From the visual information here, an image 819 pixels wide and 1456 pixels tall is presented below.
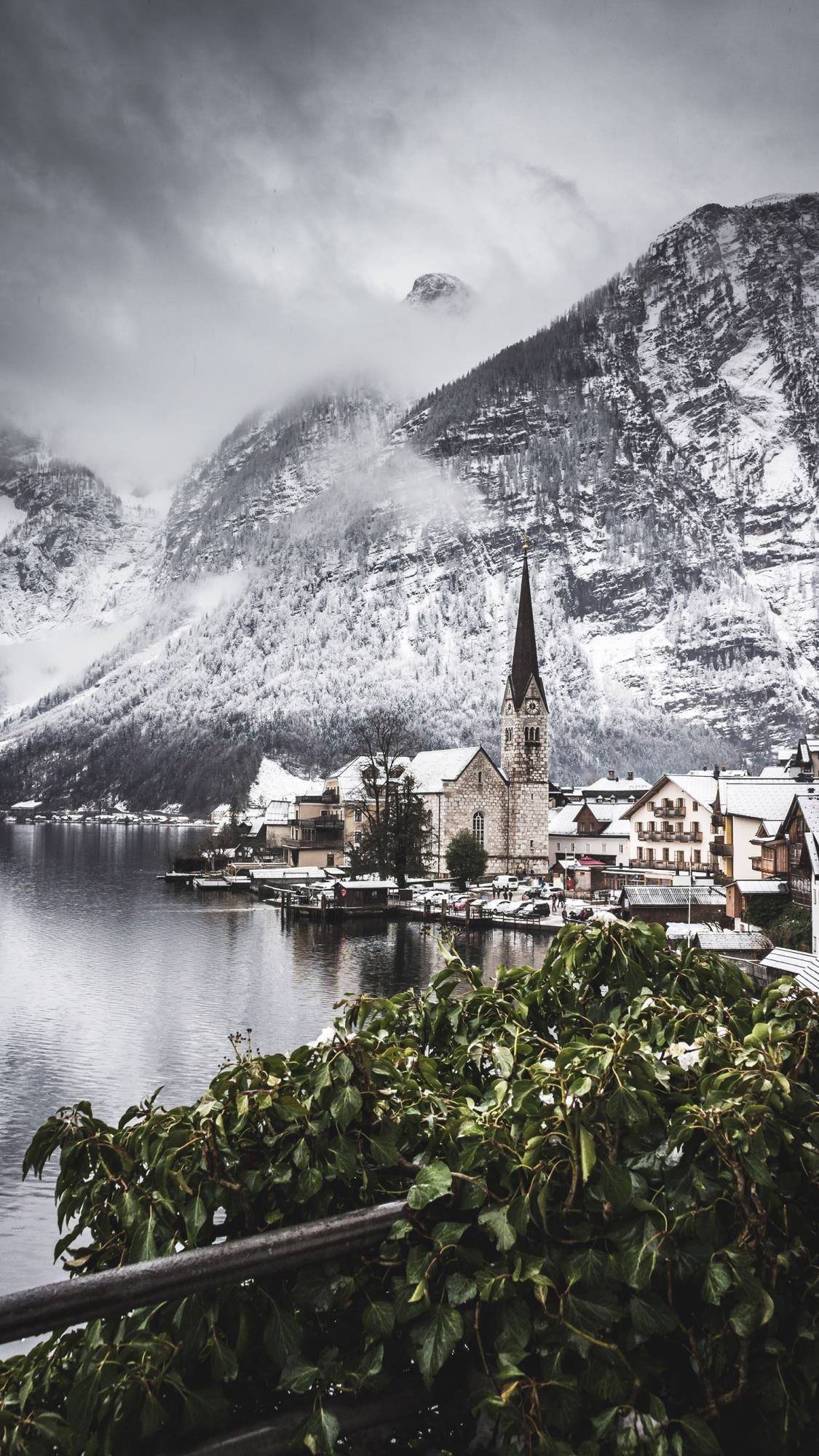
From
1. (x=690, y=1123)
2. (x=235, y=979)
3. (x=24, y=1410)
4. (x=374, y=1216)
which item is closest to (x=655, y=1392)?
(x=690, y=1123)

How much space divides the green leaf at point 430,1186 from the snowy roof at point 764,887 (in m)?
38.6

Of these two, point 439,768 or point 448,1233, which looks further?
point 439,768

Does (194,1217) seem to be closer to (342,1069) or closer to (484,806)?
(342,1069)

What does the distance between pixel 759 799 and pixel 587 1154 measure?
159 feet

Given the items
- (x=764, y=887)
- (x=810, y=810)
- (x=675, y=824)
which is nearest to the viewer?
(x=810, y=810)

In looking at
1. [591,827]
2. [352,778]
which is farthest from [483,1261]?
[352,778]

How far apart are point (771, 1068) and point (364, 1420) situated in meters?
1.29

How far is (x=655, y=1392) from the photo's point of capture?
219cm

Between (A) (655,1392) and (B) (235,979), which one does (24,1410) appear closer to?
(A) (655,1392)

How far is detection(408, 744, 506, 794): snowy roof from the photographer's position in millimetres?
74312

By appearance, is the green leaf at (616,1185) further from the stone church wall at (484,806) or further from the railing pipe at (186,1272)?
the stone church wall at (484,806)

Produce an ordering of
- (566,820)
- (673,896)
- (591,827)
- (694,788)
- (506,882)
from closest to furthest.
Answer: (673,896)
(694,788)
(506,882)
(591,827)
(566,820)

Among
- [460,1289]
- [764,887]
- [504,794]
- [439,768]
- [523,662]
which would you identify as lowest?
[764,887]

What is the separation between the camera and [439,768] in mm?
76562
